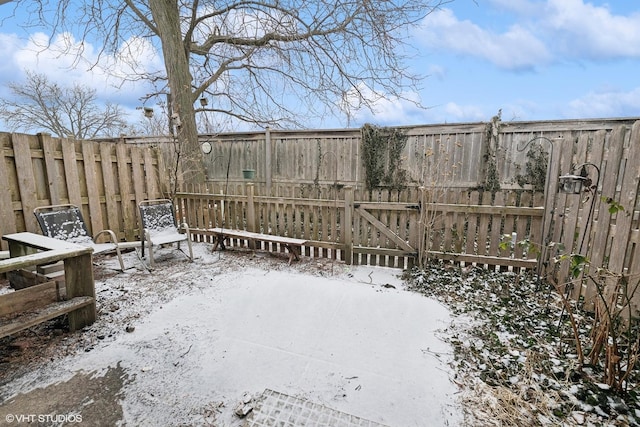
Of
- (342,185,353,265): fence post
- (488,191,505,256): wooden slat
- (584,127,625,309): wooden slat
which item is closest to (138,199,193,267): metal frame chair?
(342,185,353,265): fence post

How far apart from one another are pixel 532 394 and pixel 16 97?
15060 mm

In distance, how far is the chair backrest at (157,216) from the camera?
4.02m

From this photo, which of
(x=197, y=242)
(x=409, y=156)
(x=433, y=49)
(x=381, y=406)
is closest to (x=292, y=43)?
(x=433, y=49)

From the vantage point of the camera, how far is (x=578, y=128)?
16.1 feet

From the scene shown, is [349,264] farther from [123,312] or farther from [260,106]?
[260,106]

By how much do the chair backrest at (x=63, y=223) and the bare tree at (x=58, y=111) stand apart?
9.88 meters

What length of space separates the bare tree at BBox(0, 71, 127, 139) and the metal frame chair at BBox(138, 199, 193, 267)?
969 centimetres

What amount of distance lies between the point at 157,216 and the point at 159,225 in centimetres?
14

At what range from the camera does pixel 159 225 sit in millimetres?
4172

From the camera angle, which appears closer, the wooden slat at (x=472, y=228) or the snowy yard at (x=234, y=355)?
the snowy yard at (x=234, y=355)

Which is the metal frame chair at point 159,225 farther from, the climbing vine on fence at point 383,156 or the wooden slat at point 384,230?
A: the climbing vine on fence at point 383,156

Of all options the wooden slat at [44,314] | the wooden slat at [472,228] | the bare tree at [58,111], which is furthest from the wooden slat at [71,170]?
the bare tree at [58,111]

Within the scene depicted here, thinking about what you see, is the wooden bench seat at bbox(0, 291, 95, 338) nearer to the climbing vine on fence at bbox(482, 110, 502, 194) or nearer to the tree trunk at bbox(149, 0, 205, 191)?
the tree trunk at bbox(149, 0, 205, 191)

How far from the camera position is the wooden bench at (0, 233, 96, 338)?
194cm
